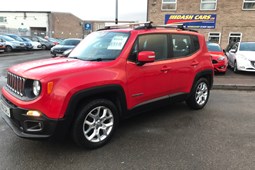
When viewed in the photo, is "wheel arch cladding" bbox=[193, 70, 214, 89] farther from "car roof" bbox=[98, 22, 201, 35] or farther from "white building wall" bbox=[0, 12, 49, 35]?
"white building wall" bbox=[0, 12, 49, 35]

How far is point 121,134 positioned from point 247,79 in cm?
684

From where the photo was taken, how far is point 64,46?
14.2 meters

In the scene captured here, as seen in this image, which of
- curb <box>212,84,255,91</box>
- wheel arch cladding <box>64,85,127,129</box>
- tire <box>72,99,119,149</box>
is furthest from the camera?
curb <box>212,84,255,91</box>

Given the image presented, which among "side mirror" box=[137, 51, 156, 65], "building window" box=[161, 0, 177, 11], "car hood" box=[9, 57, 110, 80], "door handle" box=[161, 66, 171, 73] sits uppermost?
"building window" box=[161, 0, 177, 11]

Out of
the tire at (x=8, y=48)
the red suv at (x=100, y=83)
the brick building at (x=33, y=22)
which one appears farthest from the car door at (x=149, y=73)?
the brick building at (x=33, y=22)

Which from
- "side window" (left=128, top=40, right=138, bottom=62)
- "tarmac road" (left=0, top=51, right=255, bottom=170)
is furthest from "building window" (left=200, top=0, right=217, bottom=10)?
"side window" (left=128, top=40, right=138, bottom=62)

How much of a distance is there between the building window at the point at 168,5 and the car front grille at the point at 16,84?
18.9 metres

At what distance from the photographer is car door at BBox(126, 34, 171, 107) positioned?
3562mm

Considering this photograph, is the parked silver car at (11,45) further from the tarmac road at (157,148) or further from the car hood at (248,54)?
the car hood at (248,54)

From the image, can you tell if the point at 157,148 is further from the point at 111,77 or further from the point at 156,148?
the point at 111,77

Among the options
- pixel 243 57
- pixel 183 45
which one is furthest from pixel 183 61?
pixel 243 57

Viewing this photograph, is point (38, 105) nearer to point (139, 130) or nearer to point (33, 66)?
point (33, 66)

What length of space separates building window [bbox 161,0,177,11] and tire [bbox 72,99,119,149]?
18.7 meters

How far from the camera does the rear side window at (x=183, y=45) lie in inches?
172
